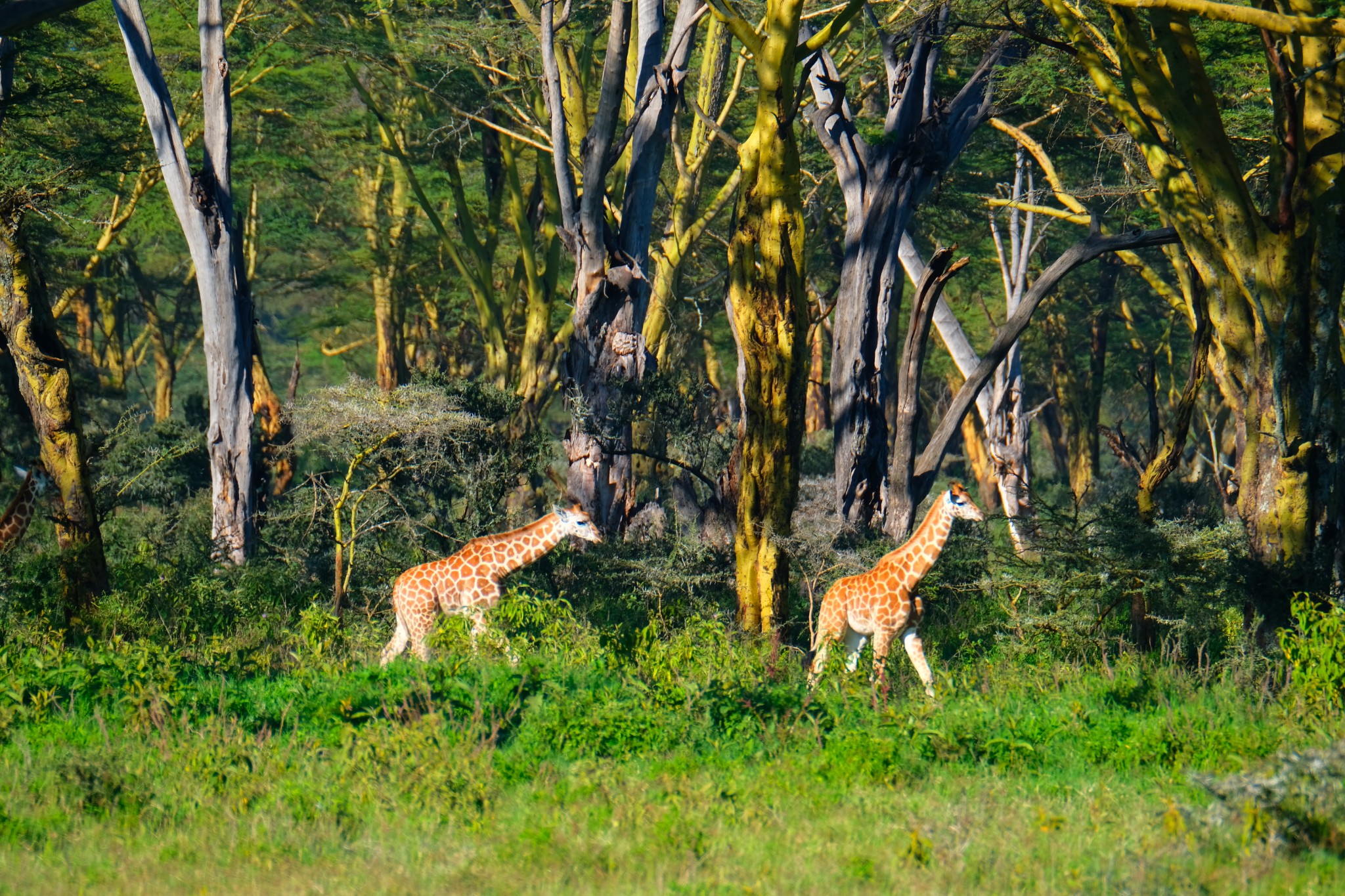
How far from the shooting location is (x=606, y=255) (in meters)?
14.0

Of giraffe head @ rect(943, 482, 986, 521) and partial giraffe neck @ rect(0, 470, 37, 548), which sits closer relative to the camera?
giraffe head @ rect(943, 482, 986, 521)

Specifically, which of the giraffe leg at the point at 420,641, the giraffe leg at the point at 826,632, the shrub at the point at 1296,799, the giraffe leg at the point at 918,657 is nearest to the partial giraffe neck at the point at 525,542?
the giraffe leg at the point at 420,641

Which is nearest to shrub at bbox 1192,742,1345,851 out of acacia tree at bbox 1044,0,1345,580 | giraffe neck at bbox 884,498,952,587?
giraffe neck at bbox 884,498,952,587

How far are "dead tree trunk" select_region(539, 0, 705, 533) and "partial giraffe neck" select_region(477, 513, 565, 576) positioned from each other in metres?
3.59

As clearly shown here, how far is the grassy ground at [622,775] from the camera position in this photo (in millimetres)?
5426

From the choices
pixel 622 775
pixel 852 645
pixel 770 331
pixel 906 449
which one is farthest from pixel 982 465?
pixel 622 775

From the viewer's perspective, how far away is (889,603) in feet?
28.1

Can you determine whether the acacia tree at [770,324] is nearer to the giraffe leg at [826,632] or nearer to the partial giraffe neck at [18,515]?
the giraffe leg at [826,632]

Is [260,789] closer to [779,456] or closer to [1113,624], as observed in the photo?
[779,456]

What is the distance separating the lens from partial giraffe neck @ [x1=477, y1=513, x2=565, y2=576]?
380 inches

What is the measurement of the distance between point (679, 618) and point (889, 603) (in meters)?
2.66

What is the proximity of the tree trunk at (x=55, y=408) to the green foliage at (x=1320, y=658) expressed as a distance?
26.8 ft

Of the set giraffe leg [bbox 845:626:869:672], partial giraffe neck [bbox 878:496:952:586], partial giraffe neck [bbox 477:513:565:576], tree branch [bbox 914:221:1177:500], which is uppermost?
tree branch [bbox 914:221:1177:500]

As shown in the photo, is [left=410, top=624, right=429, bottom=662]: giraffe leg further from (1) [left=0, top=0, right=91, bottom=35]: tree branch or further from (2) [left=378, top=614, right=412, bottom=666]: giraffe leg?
(1) [left=0, top=0, right=91, bottom=35]: tree branch
